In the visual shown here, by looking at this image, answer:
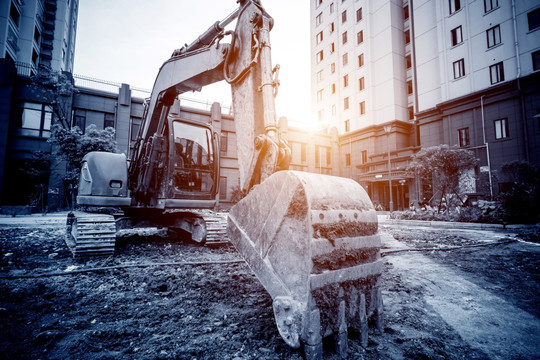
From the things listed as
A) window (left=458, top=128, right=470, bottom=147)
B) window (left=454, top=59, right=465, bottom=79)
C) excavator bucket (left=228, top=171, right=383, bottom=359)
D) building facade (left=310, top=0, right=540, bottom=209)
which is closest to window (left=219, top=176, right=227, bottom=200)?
building facade (left=310, top=0, right=540, bottom=209)

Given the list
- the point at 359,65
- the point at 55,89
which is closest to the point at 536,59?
the point at 359,65

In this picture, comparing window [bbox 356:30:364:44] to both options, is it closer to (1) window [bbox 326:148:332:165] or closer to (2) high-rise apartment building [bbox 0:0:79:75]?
(1) window [bbox 326:148:332:165]

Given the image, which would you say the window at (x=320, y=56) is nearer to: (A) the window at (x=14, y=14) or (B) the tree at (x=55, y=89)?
(B) the tree at (x=55, y=89)

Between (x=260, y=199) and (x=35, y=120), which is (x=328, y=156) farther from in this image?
(x=260, y=199)

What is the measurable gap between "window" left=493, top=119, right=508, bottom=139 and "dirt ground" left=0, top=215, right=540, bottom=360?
19.7m

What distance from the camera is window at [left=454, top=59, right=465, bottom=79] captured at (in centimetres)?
2288

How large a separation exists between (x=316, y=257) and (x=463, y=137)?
25.6m

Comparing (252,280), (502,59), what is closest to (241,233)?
(252,280)

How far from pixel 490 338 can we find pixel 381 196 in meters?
28.5

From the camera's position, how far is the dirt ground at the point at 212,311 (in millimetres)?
2115

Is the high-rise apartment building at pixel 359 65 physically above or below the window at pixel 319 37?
below

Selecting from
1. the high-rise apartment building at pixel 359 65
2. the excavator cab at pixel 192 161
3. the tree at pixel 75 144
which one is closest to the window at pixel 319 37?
the high-rise apartment building at pixel 359 65

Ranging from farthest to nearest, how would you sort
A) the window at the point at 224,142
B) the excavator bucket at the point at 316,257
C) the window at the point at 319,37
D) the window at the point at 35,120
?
the window at the point at 319,37
the window at the point at 224,142
the window at the point at 35,120
the excavator bucket at the point at 316,257

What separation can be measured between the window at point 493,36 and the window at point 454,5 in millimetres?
4019
